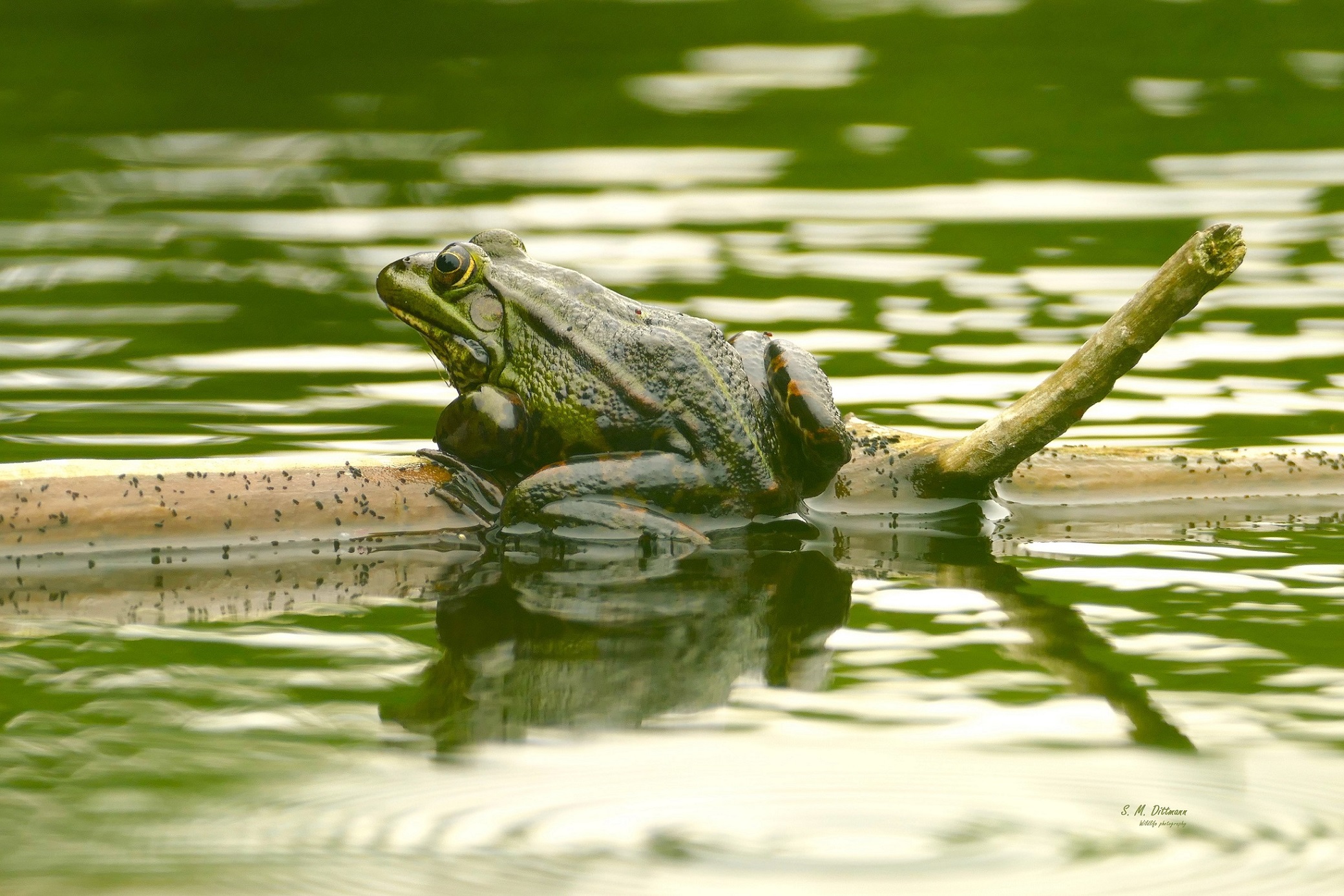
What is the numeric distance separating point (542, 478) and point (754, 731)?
198 centimetres

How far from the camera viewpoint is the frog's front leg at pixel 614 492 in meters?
6.15

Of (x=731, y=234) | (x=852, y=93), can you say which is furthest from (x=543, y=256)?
(x=852, y=93)

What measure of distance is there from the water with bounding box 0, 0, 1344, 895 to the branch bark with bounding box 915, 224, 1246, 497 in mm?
311

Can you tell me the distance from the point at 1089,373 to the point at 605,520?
1.87 m

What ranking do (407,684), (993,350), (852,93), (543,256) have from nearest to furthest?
(407,684), (993,350), (543,256), (852,93)

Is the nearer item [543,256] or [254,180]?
[543,256]

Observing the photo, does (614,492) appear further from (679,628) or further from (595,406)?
(679,628)

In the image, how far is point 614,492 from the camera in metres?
6.21

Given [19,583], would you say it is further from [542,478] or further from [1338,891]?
[1338,891]

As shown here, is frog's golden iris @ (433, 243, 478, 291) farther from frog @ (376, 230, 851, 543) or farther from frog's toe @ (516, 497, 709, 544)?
frog's toe @ (516, 497, 709, 544)

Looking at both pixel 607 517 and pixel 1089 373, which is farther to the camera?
pixel 607 517

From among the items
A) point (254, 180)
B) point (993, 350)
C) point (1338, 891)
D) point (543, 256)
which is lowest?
point (1338, 891)

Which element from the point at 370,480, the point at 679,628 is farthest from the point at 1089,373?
the point at 370,480

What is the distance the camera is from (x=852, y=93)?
51.2 ft
